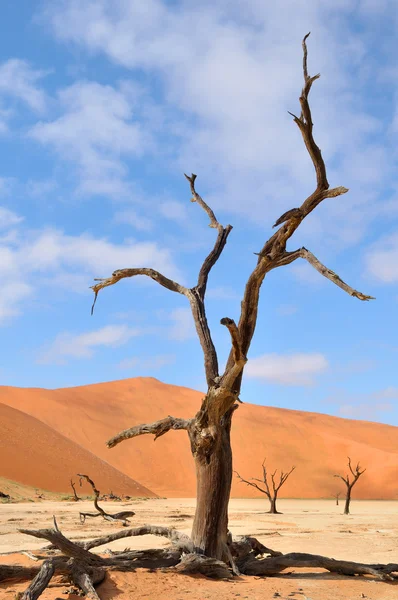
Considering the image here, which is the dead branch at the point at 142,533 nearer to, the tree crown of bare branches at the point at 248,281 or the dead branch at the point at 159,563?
the dead branch at the point at 159,563

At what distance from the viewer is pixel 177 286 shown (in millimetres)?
8688

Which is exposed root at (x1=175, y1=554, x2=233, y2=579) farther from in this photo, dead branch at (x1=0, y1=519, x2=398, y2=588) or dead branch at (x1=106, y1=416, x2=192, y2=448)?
dead branch at (x1=106, y1=416, x2=192, y2=448)

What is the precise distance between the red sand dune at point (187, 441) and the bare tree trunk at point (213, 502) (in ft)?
150

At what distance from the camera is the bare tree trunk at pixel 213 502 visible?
7.45 metres

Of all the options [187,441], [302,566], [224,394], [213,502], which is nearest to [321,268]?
[224,394]

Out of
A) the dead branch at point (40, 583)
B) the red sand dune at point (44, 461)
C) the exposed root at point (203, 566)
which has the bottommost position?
the dead branch at point (40, 583)

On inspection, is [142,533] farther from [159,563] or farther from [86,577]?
[86,577]

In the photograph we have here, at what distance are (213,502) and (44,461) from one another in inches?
1341

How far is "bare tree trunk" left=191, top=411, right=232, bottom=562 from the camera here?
745cm

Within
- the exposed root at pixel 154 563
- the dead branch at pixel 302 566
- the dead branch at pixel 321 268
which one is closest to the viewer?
the exposed root at pixel 154 563

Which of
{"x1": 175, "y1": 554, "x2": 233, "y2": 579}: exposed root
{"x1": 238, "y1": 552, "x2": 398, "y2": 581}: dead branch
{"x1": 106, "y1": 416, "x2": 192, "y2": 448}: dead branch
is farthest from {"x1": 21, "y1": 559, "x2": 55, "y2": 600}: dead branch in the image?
{"x1": 238, "y1": 552, "x2": 398, "y2": 581}: dead branch

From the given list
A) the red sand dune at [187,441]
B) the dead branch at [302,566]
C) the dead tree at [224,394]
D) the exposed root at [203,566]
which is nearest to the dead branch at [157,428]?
the dead tree at [224,394]

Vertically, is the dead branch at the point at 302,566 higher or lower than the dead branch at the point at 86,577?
higher

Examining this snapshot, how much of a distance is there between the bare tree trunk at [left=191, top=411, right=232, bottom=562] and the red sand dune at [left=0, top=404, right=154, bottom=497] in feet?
101
